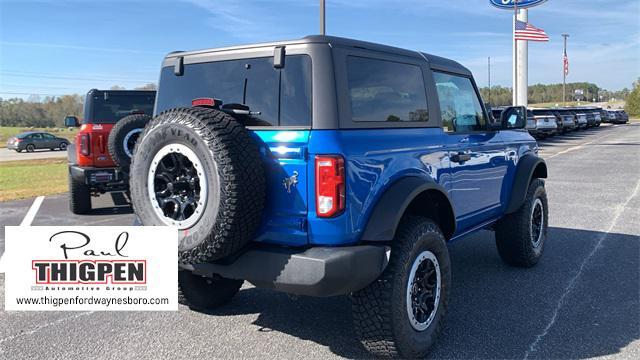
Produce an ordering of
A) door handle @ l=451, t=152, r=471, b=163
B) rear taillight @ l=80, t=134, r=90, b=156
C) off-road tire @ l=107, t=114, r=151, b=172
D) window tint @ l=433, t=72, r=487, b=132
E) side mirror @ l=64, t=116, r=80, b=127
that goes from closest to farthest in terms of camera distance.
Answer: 1. door handle @ l=451, t=152, r=471, b=163
2. window tint @ l=433, t=72, r=487, b=132
3. off-road tire @ l=107, t=114, r=151, b=172
4. rear taillight @ l=80, t=134, r=90, b=156
5. side mirror @ l=64, t=116, r=80, b=127

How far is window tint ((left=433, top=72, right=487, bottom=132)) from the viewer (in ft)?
13.8

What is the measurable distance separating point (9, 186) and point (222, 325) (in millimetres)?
11302

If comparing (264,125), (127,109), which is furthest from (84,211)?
(264,125)

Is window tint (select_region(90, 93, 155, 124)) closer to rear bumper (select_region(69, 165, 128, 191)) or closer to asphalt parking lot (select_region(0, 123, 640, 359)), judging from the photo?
rear bumper (select_region(69, 165, 128, 191))

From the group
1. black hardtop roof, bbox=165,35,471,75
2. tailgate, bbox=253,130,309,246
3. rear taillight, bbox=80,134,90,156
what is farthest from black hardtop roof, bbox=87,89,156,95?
tailgate, bbox=253,130,309,246

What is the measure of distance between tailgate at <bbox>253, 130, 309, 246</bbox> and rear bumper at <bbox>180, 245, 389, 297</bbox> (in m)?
0.10

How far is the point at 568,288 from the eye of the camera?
15.7ft

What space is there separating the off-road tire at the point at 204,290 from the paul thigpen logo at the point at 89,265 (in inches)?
21.4

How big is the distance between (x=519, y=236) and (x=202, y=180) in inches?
136

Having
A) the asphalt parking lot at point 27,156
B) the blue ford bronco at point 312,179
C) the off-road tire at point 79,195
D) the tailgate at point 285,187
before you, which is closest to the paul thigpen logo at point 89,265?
the blue ford bronco at point 312,179

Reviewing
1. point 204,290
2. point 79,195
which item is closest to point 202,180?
point 204,290

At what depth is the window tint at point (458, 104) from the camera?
4.21m

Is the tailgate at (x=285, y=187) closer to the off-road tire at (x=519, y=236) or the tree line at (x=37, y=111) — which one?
the off-road tire at (x=519, y=236)

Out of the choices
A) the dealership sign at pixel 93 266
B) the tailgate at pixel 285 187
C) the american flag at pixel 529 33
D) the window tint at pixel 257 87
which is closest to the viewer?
the tailgate at pixel 285 187
